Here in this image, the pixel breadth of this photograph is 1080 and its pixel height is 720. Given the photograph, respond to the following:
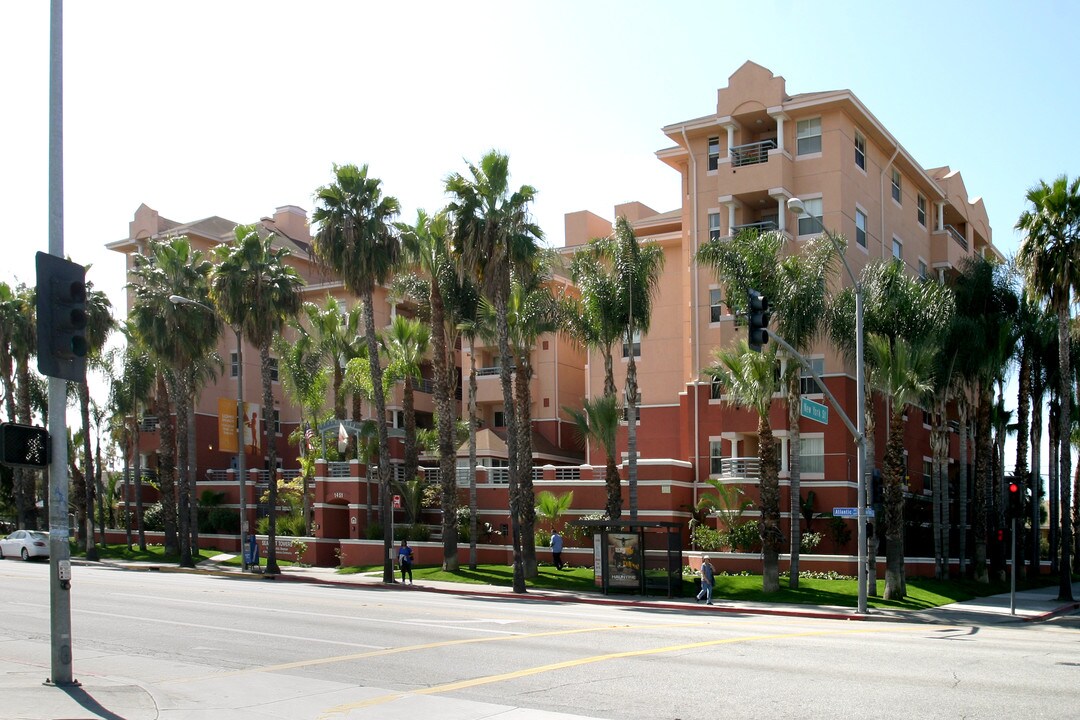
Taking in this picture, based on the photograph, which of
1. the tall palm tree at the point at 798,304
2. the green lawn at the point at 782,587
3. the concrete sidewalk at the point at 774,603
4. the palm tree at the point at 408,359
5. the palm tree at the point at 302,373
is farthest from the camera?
the palm tree at the point at 302,373

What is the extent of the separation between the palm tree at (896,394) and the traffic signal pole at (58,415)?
24973 millimetres

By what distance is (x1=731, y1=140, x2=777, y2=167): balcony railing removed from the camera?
44.6m

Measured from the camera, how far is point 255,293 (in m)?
44.0

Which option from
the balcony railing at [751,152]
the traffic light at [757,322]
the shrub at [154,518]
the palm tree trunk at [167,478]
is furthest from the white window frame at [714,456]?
the shrub at [154,518]

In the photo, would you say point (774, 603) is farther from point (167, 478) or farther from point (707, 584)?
point (167, 478)

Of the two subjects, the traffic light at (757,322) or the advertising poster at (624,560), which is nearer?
the traffic light at (757,322)

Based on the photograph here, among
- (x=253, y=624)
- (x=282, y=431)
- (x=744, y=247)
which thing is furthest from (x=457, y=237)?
(x=282, y=431)

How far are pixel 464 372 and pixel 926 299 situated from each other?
1256 inches

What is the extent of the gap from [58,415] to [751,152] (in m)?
37.3

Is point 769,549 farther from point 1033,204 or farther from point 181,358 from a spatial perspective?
point 181,358

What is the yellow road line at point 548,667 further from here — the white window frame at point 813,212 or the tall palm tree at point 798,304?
the white window frame at point 813,212

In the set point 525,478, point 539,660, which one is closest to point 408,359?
point 525,478

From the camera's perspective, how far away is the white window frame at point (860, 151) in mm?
44938

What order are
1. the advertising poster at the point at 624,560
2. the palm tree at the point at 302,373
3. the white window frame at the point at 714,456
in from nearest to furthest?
the advertising poster at the point at 624,560 → the white window frame at the point at 714,456 → the palm tree at the point at 302,373
